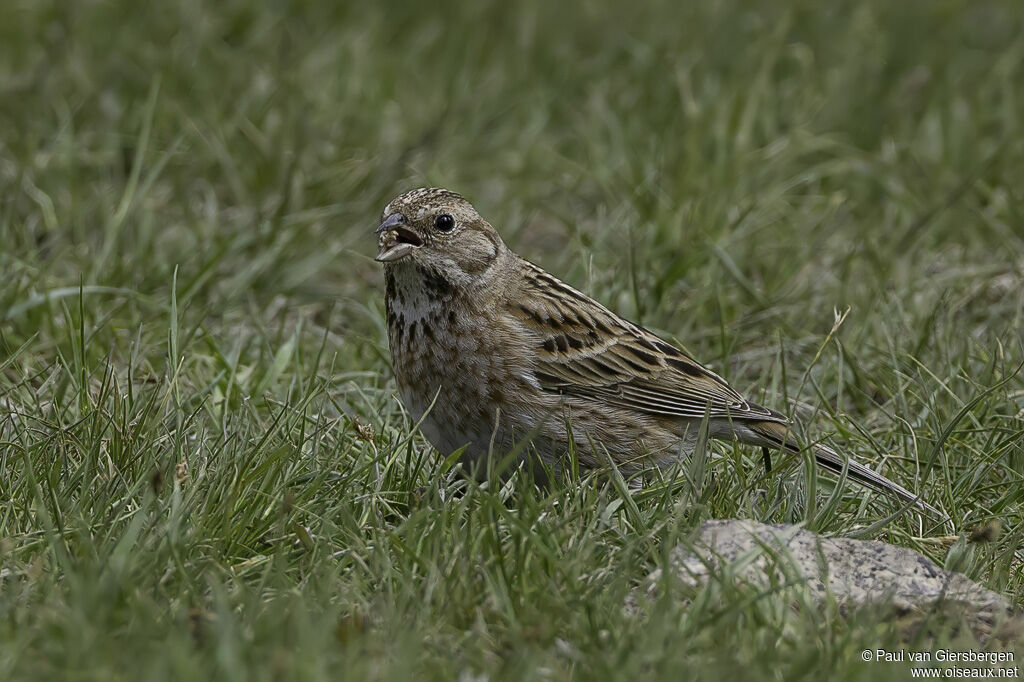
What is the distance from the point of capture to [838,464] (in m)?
5.03

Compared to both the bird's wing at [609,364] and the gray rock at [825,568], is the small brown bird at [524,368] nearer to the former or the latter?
the bird's wing at [609,364]

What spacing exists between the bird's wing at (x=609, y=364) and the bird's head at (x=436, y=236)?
0.77 feet

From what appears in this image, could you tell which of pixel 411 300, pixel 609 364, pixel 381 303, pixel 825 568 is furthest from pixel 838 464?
pixel 381 303

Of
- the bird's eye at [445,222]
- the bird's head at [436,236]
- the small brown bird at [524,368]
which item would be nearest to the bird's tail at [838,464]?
the small brown bird at [524,368]

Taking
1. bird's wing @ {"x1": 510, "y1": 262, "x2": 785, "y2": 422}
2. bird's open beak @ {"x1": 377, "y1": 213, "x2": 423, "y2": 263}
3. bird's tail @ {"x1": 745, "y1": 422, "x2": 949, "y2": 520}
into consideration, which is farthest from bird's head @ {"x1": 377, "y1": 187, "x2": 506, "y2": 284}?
bird's tail @ {"x1": 745, "y1": 422, "x2": 949, "y2": 520}

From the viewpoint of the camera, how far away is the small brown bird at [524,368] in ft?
16.4

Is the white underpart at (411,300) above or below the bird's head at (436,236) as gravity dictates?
below

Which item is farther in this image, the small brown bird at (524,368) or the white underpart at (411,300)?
the white underpart at (411,300)

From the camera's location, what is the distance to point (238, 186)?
748 centimetres

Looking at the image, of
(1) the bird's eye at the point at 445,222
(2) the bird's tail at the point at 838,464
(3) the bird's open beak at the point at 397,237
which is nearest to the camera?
(2) the bird's tail at the point at 838,464

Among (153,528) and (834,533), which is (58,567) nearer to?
(153,528)

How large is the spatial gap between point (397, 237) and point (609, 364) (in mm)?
900

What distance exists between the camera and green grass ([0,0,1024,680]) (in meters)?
3.83

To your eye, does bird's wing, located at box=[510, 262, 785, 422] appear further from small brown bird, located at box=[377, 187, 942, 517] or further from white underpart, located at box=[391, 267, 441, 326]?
white underpart, located at box=[391, 267, 441, 326]
